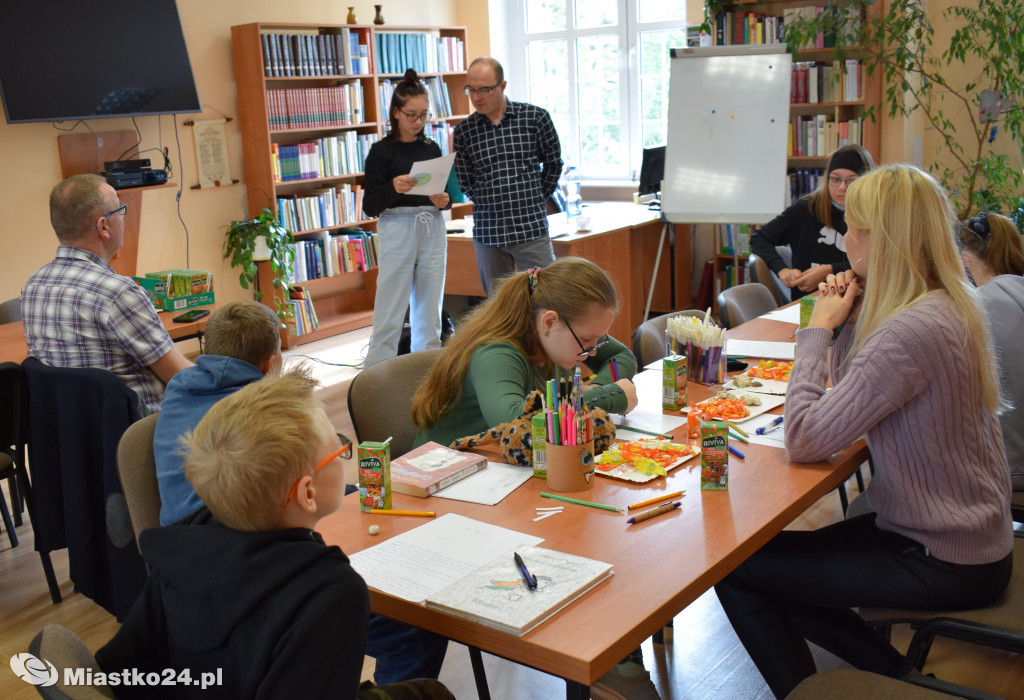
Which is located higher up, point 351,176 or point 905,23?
point 905,23

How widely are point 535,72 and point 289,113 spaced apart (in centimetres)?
286

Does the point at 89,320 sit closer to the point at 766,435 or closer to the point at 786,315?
the point at 766,435

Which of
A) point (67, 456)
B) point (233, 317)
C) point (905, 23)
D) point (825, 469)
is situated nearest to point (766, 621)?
point (825, 469)

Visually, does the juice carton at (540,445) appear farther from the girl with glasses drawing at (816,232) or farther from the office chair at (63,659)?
the girl with glasses drawing at (816,232)

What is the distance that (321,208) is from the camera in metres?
6.48

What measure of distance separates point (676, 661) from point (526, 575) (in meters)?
1.23

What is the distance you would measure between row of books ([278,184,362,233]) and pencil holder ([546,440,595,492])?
4825 mm

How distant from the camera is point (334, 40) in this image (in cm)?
650

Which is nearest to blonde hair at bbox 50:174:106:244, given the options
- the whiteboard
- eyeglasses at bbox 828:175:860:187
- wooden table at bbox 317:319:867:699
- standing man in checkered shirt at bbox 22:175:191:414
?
standing man in checkered shirt at bbox 22:175:191:414

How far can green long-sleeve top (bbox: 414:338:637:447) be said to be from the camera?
206 cm

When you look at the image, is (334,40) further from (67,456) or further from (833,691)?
(833,691)

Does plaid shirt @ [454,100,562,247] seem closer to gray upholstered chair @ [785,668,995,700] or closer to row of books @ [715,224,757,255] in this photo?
row of books @ [715,224,757,255]

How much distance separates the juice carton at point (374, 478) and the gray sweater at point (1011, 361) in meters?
1.60

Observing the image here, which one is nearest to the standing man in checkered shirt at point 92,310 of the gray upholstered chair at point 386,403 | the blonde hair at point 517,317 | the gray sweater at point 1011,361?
the gray upholstered chair at point 386,403
